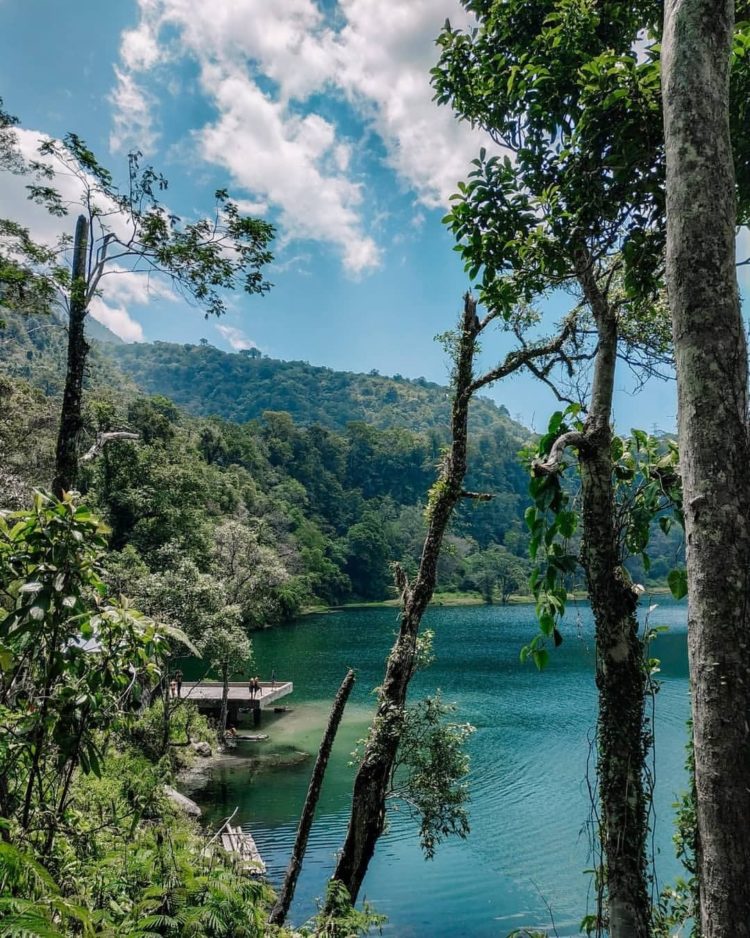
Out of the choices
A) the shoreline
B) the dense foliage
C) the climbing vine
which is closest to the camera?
the climbing vine

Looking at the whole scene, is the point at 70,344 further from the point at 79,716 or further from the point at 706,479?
the point at 706,479

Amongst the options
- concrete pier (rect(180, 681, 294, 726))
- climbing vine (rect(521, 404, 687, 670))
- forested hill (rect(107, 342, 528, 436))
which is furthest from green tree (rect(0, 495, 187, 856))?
forested hill (rect(107, 342, 528, 436))

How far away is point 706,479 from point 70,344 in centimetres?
775

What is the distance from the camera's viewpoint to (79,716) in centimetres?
262

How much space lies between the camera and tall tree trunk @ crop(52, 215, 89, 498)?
7.30m

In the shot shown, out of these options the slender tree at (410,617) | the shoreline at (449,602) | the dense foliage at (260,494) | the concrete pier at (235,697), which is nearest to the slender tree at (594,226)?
the dense foliage at (260,494)

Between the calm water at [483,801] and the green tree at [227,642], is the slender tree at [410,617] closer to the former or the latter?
the calm water at [483,801]

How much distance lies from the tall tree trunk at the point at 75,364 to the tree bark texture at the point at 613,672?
6.24 metres

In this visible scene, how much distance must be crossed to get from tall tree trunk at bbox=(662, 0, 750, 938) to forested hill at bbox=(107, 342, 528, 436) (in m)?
127

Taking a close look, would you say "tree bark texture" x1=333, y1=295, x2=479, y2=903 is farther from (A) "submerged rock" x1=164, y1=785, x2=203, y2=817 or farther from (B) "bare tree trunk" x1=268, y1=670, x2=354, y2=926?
(A) "submerged rock" x1=164, y1=785, x2=203, y2=817

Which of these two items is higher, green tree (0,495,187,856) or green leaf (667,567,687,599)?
green leaf (667,567,687,599)

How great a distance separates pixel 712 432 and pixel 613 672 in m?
1.67

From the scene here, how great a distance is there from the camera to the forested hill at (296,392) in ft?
452

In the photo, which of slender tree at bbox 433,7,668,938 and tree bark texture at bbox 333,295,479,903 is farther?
tree bark texture at bbox 333,295,479,903
